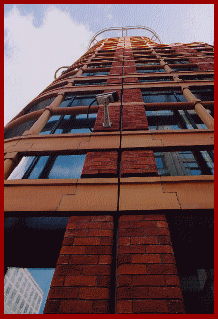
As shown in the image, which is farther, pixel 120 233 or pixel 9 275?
pixel 9 275

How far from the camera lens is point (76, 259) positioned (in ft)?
6.11

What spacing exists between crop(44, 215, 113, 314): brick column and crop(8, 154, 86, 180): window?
108 cm

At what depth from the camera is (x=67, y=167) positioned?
126 inches

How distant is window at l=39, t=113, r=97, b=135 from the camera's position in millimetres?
4259

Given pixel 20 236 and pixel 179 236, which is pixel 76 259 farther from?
pixel 179 236

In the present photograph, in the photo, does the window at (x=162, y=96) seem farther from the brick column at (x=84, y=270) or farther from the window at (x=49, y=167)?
the brick column at (x=84, y=270)

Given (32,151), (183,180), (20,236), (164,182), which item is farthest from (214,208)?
(32,151)

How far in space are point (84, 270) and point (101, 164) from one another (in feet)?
4.77

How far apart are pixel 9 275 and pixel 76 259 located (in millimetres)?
1015

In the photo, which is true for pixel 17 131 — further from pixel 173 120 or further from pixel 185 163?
pixel 185 163

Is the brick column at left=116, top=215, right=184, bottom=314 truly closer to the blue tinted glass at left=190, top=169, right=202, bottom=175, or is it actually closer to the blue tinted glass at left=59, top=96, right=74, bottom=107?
the blue tinted glass at left=190, top=169, right=202, bottom=175

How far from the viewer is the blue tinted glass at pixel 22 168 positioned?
10.2 ft

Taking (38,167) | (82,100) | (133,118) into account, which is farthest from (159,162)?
(82,100)

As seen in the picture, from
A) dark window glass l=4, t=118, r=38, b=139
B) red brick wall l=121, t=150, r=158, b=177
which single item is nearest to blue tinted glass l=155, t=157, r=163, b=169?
red brick wall l=121, t=150, r=158, b=177
